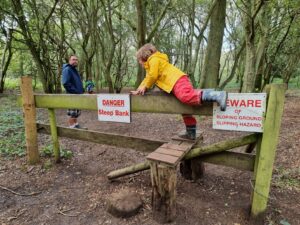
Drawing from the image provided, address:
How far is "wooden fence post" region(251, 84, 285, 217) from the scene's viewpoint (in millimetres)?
2355

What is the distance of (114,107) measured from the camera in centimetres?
328

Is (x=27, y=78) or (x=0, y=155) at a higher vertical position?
(x=27, y=78)

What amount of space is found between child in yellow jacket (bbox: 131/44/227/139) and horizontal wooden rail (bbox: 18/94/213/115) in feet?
0.31

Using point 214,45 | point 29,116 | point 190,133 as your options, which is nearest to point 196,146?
point 190,133

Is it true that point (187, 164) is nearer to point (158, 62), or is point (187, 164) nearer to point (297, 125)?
point (158, 62)

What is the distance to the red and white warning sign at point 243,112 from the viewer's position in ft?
7.93

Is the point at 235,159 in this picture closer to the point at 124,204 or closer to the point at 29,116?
the point at 124,204

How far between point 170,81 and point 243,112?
89 centimetres

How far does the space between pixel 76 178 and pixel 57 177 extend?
1.09 feet

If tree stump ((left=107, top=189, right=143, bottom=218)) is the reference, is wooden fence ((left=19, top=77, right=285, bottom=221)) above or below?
above

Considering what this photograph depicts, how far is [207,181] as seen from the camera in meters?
3.65

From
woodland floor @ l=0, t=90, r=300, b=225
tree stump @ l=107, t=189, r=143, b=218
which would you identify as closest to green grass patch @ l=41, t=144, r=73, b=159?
woodland floor @ l=0, t=90, r=300, b=225

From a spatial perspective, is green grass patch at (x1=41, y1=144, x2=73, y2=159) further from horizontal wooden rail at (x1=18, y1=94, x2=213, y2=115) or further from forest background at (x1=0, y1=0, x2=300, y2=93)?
forest background at (x1=0, y1=0, x2=300, y2=93)

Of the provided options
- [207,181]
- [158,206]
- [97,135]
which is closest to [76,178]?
[97,135]
